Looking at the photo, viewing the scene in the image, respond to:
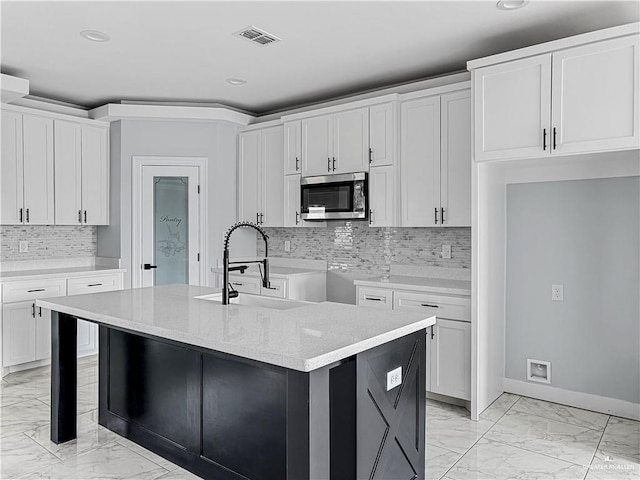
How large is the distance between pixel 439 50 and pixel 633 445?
3.02m

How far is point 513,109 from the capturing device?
3160 mm

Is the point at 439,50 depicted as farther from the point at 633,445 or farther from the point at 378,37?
the point at 633,445

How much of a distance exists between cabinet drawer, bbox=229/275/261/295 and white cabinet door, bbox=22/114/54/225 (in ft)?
6.39

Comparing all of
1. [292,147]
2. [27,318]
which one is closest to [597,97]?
[292,147]

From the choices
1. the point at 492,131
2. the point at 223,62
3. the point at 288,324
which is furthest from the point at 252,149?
the point at 288,324

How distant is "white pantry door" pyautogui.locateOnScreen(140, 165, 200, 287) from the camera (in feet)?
17.3

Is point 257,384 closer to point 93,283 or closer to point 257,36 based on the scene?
point 257,36

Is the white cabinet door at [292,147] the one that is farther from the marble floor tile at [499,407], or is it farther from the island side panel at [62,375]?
the marble floor tile at [499,407]

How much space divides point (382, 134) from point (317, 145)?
0.74 meters

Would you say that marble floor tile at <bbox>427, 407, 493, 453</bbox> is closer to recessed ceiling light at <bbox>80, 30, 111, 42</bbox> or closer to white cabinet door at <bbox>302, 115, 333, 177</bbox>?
white cabinet door at <bbox>302, 115, 333, 177</bbox>

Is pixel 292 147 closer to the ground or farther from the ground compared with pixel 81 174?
farther from the ground

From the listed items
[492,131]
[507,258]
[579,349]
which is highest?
[492,131]

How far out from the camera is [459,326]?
3.53m

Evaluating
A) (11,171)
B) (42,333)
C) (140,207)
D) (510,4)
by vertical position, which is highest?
(510,4)
